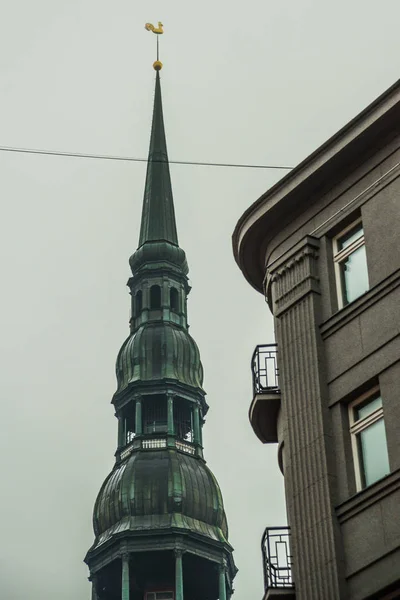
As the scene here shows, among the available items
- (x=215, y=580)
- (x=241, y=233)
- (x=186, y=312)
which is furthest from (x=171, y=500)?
(x=241, y=233)

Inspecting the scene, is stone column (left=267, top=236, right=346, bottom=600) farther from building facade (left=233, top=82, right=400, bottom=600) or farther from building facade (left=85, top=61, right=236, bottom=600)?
building facade (left=85, top=61, right=236, bottom=600)

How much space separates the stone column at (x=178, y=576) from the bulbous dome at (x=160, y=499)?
5.35 feet

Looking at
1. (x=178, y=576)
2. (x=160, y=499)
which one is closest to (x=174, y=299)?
(x=160, y=499)

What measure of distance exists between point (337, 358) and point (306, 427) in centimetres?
124

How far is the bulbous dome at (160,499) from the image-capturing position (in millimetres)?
74875

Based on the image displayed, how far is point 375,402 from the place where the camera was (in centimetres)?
2636

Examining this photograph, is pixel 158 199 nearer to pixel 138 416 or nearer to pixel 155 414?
pixel 155 414

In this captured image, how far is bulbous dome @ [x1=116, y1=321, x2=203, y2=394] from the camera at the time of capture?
77.9m

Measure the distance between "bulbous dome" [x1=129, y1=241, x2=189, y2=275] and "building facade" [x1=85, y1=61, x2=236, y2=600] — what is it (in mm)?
861

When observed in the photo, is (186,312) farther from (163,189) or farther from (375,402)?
(375,402)

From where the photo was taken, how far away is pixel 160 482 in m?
76.1

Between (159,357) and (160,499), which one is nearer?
(160,499)

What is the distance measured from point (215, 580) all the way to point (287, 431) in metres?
48.7

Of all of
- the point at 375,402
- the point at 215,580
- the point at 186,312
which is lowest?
the point at 375,402
